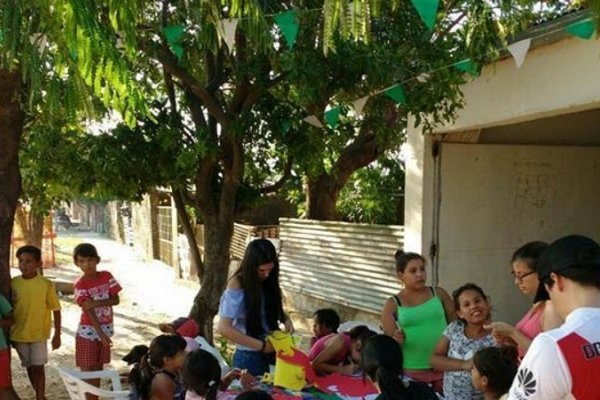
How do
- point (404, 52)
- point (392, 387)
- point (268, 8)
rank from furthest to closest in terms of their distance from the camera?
point (404, 52)
point (268, 8)
point (392, 387)

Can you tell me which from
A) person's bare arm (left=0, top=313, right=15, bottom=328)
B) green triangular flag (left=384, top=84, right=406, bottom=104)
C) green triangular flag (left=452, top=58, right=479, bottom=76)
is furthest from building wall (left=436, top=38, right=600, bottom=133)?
person's bare arm (left=0, top=313, right=15, bottom=328)

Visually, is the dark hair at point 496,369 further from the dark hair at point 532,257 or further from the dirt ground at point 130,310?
the dirt ground at point 130,310

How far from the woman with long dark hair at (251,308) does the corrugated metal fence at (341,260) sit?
3864 mm

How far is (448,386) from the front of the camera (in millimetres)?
3434

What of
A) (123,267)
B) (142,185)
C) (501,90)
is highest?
(501,90)

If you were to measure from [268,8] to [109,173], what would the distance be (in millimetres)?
1885

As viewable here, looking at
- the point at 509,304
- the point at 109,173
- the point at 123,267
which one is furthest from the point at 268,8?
the point at 123,267

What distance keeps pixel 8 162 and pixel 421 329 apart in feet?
10.4

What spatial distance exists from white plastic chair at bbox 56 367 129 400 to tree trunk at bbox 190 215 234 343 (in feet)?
4.38

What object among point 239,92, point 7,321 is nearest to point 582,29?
point 239,92

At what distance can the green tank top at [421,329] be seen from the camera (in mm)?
3715

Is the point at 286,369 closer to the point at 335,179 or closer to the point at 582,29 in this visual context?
the point at 582,29

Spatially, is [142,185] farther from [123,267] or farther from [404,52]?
[123,267]

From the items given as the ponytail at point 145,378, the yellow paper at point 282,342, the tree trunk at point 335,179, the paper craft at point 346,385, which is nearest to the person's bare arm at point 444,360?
the paper craft at point 346,385
